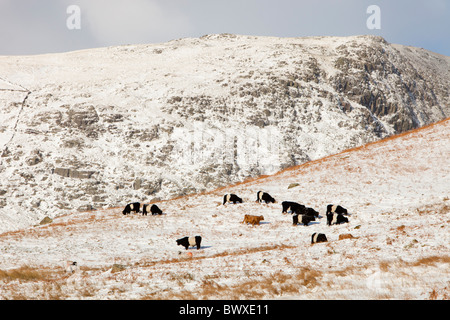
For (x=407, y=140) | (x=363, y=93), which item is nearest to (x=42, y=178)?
(x=407, y=140)

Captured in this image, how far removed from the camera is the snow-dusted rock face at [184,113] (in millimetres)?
105062

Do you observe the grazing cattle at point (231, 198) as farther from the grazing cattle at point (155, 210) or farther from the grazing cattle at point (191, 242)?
the grazing cattle at point (191, 242)

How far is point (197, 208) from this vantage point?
3406 centimetres

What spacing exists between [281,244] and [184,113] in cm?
11186

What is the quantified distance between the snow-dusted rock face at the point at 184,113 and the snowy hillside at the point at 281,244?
65.8 metres

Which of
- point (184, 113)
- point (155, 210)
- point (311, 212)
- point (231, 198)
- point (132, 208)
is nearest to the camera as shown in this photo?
point (311, 212)

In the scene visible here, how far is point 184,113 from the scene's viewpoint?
131750mm

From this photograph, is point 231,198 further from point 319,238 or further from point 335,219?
point 319,238

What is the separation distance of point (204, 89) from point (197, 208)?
4395 inches

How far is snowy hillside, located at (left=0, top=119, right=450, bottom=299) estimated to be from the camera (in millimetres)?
12523

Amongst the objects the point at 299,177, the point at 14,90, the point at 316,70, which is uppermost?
the point at 316,70

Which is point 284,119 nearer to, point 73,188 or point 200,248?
point 73,188

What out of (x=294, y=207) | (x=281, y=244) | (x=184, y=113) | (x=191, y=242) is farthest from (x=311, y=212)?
(x=184, y=113)

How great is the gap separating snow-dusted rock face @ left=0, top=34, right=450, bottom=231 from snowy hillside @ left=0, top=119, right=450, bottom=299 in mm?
65798
